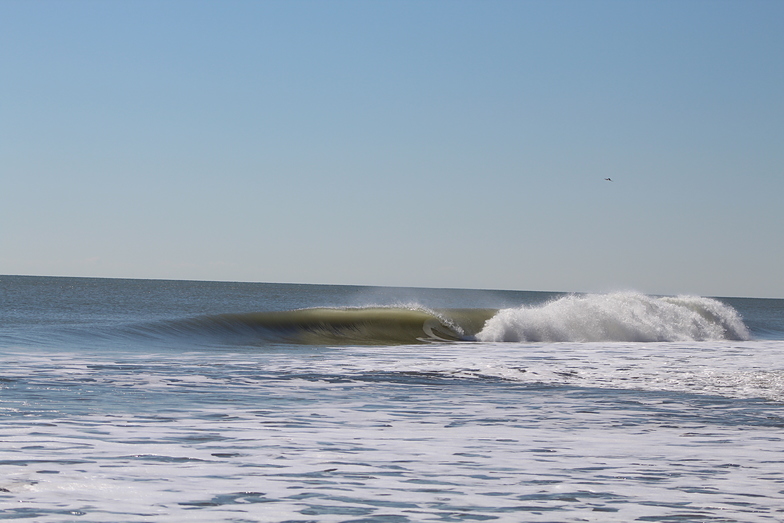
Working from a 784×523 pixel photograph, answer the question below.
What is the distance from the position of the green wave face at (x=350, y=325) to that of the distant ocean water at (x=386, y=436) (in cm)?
677

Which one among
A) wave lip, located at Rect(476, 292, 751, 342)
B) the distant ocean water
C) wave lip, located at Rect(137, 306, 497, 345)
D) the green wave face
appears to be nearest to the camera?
the distant ocean water

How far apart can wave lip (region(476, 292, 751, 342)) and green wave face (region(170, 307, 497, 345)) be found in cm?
166

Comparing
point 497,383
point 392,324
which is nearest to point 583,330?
point 392,324

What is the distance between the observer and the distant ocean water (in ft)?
15.4

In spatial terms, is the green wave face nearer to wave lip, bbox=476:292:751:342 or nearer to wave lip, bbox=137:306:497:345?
wave lip, bbox=137:306:497:345

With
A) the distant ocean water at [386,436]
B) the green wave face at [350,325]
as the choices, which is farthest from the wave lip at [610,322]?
the distant ocean water at [386,436]

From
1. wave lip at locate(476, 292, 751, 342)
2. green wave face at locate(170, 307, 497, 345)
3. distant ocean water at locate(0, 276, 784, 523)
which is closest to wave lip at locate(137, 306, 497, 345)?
green wave face at locate(170, 307, 497, 345)

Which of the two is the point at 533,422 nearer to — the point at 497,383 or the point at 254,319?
the point at 497,383

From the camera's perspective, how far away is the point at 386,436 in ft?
23.3

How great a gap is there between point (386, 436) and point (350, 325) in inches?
776

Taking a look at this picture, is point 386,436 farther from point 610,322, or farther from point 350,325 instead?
point 610,322

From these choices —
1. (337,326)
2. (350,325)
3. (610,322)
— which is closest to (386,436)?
(337,326)

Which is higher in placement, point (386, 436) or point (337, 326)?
point (337, 326)

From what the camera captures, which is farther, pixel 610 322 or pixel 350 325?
pixel 350 325
